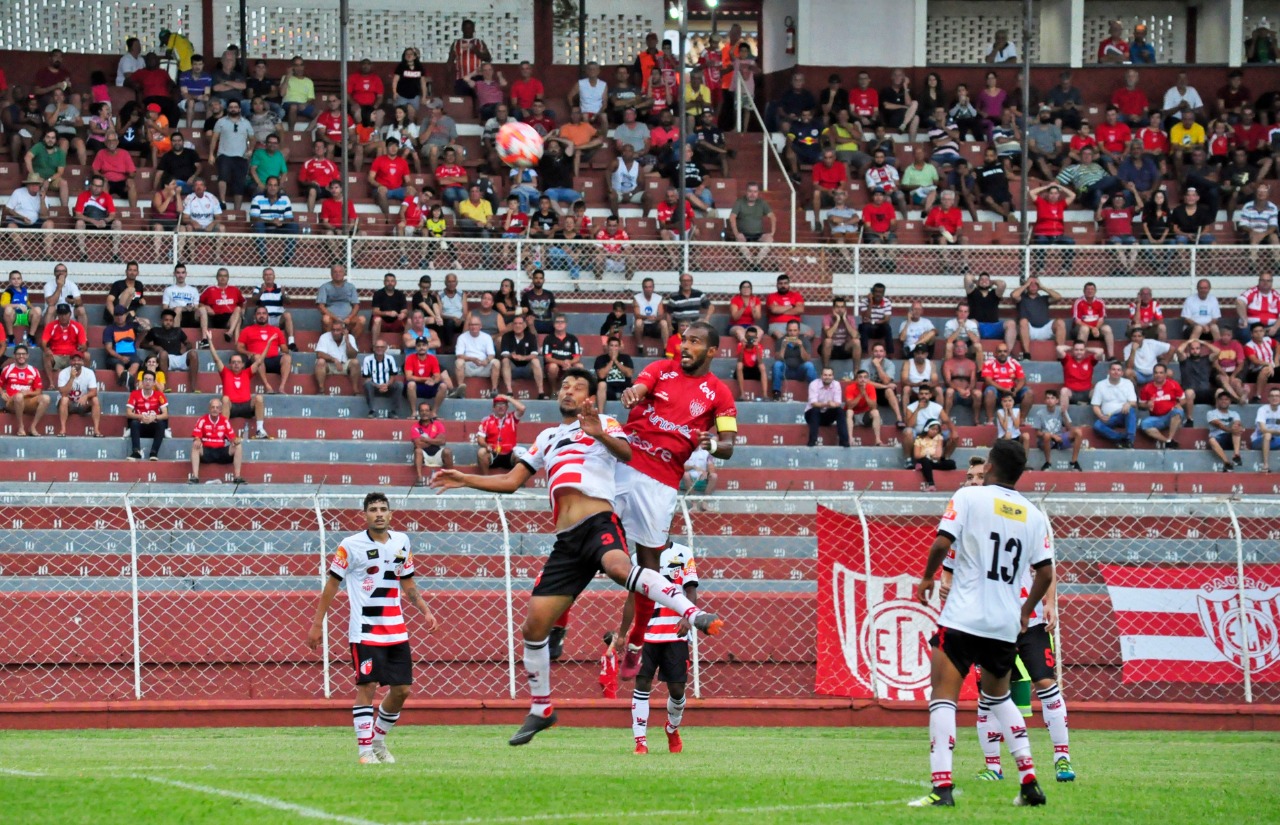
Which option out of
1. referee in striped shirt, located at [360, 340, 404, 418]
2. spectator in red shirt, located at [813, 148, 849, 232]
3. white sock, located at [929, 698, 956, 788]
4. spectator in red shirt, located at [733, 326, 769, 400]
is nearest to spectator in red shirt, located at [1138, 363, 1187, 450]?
spectator in red shirt, located at [733, 326, 769, 400]

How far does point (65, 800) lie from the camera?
8.32m

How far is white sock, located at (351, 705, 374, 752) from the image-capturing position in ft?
36.7

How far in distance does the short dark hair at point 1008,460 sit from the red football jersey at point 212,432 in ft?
45.4

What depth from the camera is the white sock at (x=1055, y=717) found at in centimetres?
1005

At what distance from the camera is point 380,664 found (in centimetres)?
1139

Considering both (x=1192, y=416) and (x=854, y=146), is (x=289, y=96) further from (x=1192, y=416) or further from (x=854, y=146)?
(x=1192, y=416)

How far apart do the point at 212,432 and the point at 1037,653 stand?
505 inches

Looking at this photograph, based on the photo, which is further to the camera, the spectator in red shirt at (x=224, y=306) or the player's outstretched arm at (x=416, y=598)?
the spectator in red shirt at (x=224, y=306)

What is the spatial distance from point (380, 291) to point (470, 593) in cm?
864

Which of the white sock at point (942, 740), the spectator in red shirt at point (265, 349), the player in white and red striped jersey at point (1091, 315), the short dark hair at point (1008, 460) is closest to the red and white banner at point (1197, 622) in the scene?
the short dark hair at point (1008, 460)

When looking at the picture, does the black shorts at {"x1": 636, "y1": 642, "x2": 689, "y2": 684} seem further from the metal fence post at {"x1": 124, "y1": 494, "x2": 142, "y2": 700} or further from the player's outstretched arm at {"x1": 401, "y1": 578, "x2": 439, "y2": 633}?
the metal fence post at {"x1": 124, "y1": 494, "x2": 142, "y2": 700}

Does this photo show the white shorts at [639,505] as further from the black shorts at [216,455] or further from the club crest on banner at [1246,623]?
the black shorts at [216,455]

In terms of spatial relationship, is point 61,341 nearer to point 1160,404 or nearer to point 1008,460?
point 1160,404

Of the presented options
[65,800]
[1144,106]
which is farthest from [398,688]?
[1144,106]
